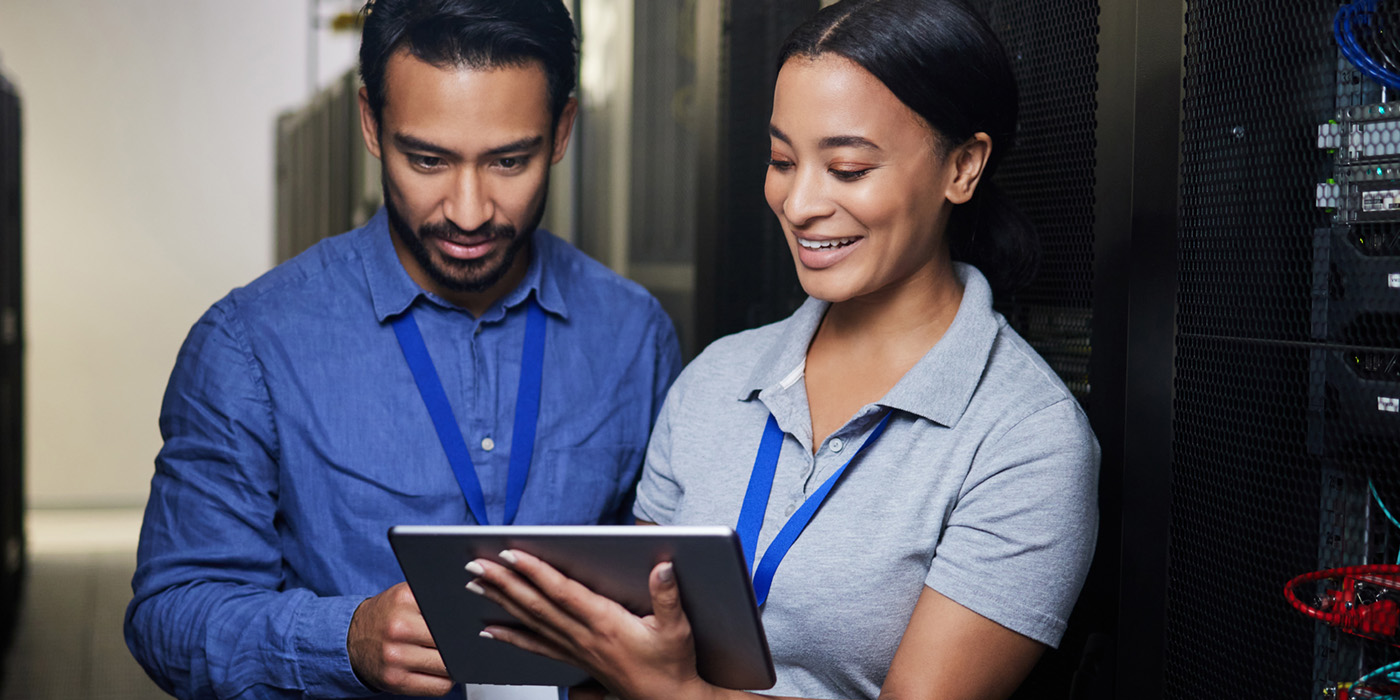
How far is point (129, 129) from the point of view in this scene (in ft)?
18.5

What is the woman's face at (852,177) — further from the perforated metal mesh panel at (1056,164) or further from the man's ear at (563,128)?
the man's ear at (563,128)

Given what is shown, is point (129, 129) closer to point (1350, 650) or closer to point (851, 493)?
point (851, 493)

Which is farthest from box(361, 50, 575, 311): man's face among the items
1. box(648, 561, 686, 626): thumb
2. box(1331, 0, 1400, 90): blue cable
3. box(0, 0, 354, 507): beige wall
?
box(0, 0, 354, 507): beige wall

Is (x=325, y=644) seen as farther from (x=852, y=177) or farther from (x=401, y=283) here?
(x=852, y=177)

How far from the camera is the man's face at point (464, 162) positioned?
1329mm

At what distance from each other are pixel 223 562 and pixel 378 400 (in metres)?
0.26

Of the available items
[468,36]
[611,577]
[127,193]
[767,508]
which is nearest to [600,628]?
[611,577]

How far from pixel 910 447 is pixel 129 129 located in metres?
5.61

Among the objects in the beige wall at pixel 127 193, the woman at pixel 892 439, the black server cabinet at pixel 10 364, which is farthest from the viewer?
the beige wall at pixel 127 193

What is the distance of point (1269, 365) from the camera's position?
0.98 meters

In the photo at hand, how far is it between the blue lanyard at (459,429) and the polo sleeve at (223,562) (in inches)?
7.1

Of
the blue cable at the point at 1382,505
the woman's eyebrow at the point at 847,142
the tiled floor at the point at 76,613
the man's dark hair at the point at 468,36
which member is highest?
the man's dark hair at the point at 468,36

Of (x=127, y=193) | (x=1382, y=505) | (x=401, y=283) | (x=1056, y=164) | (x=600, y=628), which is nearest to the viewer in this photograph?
(x=1382, y=505)

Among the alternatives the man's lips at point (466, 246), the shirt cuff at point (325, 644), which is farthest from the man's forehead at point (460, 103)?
the shirt cuff at point (325, 644)
